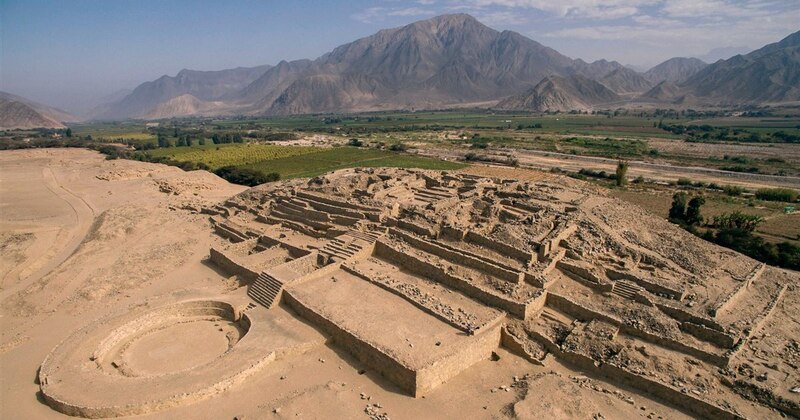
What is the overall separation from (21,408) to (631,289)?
81.7 ft

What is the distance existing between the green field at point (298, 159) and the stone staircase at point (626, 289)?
4691cm

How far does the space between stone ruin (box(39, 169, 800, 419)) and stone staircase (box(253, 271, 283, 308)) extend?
7 cm

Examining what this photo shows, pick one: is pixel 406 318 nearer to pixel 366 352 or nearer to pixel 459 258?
pixel 366 352

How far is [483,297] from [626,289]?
6765mm

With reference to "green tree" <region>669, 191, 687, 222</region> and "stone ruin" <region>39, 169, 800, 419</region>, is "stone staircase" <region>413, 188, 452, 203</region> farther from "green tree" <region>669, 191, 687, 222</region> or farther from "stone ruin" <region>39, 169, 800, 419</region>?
"green tree" <region>669, 191, 687, 222</region>

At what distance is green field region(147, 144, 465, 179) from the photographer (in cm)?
6825

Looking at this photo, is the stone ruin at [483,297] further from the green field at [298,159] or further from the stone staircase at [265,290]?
the green field at [298,159]

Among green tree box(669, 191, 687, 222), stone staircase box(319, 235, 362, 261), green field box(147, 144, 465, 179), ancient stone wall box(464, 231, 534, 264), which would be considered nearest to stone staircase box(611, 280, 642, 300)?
ancient stone wall box(464, 231, 534, 264)

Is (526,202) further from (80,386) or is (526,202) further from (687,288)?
(80,386)

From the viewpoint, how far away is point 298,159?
249ft

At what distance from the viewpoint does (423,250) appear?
2548 centimetres

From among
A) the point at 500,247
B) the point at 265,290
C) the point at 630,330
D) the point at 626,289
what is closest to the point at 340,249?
the point at 265,290

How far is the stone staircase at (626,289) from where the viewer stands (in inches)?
819

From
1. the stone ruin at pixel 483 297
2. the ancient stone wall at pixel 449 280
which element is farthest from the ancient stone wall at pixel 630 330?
the ancient stone wall at pixel 449 280
